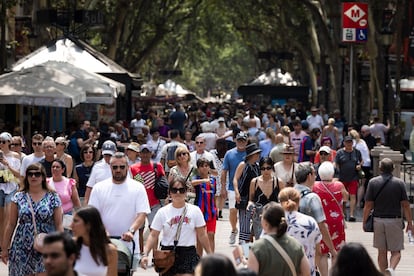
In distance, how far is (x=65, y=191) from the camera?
483 inches

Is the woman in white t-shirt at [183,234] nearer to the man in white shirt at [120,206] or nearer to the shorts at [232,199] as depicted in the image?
the man in white shirt at [120,206]

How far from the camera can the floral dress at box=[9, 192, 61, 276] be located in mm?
10648

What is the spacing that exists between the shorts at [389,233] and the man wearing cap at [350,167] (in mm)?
6590

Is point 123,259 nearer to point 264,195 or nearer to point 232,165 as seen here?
point 264,195

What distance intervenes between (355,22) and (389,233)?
17.3 metres

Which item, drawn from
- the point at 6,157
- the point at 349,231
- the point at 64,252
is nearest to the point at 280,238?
the point at 64,252

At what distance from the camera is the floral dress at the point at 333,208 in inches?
A: 499

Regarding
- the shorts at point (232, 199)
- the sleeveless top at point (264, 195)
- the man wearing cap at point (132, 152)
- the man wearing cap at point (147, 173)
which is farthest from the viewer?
the shorts at point (232, 199)

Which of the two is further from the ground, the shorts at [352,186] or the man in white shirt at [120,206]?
the man in white shirt at [120,206]

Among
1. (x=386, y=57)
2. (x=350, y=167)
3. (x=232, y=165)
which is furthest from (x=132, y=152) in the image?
(x=386, y=57)

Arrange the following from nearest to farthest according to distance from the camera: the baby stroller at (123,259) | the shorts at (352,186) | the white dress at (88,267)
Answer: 1. the white dress at (88,267)
2. the baby stroller at (123,259)
3. the shorts at (352,186)

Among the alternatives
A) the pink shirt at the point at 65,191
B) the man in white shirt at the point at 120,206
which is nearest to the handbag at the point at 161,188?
the pink shirt at the point at 65,191

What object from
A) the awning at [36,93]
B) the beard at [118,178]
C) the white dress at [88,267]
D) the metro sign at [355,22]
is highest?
the metro sign at [355,22]

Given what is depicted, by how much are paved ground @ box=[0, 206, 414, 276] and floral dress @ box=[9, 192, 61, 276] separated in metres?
3.10
